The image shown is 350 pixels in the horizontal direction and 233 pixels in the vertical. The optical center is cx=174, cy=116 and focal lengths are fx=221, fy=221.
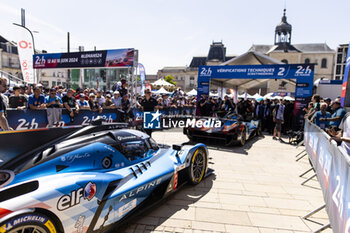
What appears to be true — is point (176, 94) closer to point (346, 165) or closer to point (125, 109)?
point (125, 109)

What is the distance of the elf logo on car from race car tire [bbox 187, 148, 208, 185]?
2.04m

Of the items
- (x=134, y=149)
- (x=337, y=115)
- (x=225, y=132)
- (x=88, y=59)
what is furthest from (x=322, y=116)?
(x=88, y=59)

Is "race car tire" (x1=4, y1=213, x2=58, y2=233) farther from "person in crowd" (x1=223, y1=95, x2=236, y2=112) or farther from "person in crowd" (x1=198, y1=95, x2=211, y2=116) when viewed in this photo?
"person in crowd" (x1=223, y1=95, x2=236, y2=112)

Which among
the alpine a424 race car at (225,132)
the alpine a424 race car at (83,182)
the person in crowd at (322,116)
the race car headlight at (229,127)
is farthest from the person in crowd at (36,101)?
the person in crowd at (322,116)

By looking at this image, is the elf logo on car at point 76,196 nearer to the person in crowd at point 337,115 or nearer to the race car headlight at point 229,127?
the race car headlight at point 229,127

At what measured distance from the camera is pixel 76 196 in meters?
2.04

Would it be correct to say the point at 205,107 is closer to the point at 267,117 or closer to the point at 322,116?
the point at 267,117

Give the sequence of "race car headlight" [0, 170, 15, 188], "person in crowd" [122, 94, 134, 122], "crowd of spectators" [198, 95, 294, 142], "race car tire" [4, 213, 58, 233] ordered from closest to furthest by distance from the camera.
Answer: "race car tire" [4, 213, 58, 233]
"race car headlight" [0, 170, 15, 188]
"person in crowd" [122, 94, 134, 122]
"crowd of spectators" [198, 95, 294, 142]

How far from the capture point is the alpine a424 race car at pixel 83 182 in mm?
1762

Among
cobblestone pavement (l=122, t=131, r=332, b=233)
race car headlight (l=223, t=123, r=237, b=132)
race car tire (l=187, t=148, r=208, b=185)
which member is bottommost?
cobblestone pavement (l=122, t=131, r=332, b=233)

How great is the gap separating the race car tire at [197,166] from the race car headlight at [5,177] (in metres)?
2.61

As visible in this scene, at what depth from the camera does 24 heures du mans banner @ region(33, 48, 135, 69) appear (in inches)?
380

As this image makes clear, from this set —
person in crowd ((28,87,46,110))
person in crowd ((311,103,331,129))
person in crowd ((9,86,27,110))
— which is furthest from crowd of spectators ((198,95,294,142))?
person in crowd ((9,86,27,110))

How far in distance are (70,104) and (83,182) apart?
17.1ft
